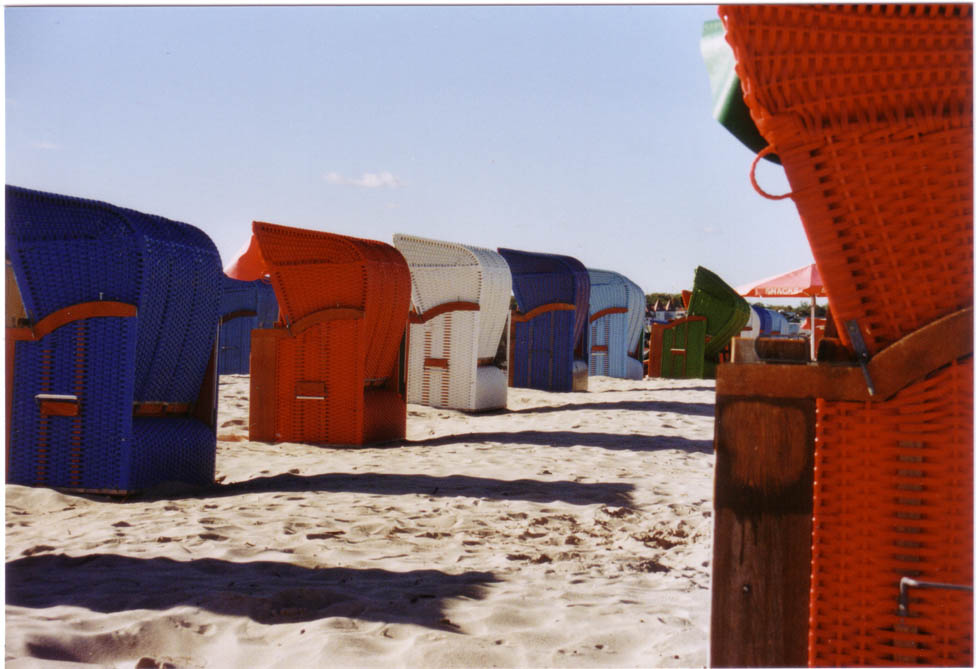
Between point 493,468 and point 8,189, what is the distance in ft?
12.4

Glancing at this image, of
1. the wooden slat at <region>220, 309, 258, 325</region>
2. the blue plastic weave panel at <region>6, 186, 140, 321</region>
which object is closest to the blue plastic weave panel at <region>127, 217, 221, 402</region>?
the blue plastic weave panel at <region>6, 186, 140, 321</region>

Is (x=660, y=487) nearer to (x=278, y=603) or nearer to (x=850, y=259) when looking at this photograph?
(x=278, y=603)

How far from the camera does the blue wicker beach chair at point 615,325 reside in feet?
59.4

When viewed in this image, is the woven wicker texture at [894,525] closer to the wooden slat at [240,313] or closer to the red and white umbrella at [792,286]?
the red and white umbrella at [792,286]

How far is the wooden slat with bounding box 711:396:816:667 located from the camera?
5.60 feet

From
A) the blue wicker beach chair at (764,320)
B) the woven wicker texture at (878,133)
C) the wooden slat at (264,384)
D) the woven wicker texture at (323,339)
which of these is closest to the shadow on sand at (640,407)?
the woven wicker texture at (323,339)

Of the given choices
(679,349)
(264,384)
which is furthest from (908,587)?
(679,349)

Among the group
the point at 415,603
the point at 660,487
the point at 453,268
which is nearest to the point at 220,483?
the point at 660,487

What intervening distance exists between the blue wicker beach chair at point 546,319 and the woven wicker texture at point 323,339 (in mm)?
5906

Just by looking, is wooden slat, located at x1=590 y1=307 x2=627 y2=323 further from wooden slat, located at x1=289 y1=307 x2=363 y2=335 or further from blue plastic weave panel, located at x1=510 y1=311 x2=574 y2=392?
wooden slat, located at x1=289 y1=307 x2=363 y2=335

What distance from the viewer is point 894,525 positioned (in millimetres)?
1680

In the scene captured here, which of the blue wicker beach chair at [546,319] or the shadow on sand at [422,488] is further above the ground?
the blue wicker beach chair at [546,319]

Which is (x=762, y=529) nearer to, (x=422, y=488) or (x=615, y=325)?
(x=422, y=488)

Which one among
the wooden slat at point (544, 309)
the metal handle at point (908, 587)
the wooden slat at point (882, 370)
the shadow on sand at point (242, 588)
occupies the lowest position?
the shadow on sand at point (242, 588)
